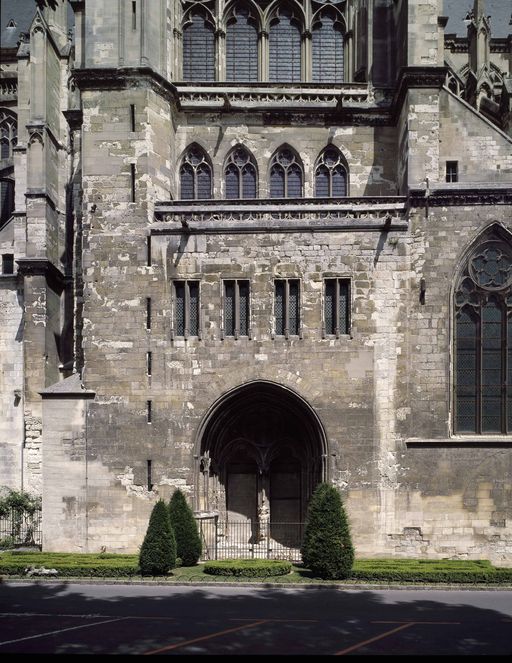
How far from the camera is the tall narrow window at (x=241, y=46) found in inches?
1209

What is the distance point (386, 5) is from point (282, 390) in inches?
559

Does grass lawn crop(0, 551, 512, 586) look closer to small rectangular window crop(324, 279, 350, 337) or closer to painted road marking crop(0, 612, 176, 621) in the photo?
painted road marking crop(0, 612, 176, 621)

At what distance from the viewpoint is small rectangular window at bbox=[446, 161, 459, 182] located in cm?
2789

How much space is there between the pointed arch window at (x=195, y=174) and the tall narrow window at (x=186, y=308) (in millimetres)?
4534

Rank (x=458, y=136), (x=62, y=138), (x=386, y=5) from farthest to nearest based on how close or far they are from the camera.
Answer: (x=62, y=138) < (x=386, y=5) < (x=458, y=136)

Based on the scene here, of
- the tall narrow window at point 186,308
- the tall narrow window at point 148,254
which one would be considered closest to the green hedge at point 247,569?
the tall narrow window at point 186,308

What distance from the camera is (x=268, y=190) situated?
1160 inches

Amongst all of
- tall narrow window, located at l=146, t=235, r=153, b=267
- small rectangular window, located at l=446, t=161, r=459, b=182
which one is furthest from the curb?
small rectangular window, located at l=446, t=161, r=459, b=182

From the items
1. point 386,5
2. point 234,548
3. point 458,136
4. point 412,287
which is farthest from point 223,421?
point 386,5

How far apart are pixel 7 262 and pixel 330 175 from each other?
14689 mm

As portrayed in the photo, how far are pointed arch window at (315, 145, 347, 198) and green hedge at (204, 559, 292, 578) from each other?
516 inches

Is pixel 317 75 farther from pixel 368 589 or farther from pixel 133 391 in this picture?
pixel 368 589

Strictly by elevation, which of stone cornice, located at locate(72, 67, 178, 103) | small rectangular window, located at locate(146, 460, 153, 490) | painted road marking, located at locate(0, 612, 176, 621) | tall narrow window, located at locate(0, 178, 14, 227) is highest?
stone cornice, located at locate(72, 67, 178, 103)

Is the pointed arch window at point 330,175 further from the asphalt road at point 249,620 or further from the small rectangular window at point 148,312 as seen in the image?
the asphalt road at point 249,620
